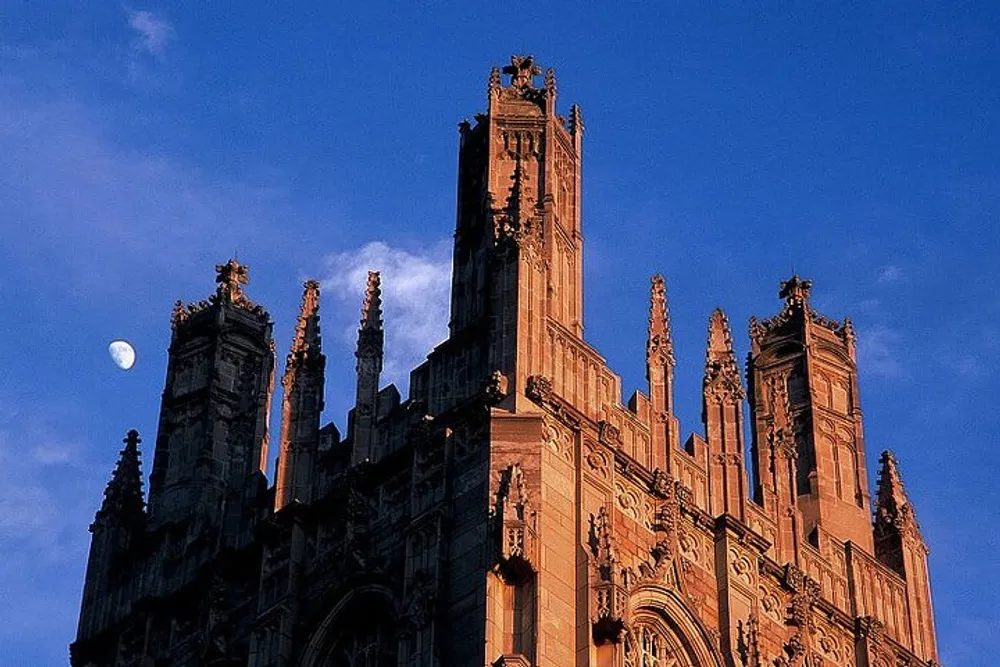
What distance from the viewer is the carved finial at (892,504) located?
59.8 m

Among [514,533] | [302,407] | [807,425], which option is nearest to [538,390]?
[514,533]

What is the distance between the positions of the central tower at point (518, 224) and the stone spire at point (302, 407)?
456 centimetres

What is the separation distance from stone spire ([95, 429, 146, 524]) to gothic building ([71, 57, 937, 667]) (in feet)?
0.18

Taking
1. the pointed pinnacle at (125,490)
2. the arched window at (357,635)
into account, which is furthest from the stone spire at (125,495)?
the arched window at (357,635)

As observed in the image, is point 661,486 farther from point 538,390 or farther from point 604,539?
point 538,390

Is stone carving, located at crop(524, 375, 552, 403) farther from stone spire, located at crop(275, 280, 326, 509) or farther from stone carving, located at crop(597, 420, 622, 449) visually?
stone spire, located at crop(275, 280, 326, 509)

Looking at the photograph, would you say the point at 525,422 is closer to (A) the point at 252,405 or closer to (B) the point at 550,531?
(B) the point at 550,531

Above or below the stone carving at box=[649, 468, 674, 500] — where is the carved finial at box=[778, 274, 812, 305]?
above

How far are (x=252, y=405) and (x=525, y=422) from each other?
1166cm

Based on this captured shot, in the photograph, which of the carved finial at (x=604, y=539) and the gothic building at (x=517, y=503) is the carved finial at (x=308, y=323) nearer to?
the gothic building at (x=517, y=503)

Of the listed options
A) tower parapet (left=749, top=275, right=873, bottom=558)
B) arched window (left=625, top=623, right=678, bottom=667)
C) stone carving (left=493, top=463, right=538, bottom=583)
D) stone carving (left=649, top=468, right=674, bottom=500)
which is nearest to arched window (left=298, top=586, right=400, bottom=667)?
stone carving (left=493, top=463, right=538, bottom=583)

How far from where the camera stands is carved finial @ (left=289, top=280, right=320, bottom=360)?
57.8 m

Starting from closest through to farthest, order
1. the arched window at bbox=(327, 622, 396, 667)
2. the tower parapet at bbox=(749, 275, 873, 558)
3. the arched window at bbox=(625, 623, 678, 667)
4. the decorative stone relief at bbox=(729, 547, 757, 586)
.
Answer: the arched window at bbox=(625, 623, 678, 667) < the arched window at bbox=(327, 622, 396, 667) < the decorative stone relief at bbox=(729, 547, 757, 586) < the tower parapet at bbox=(749, 275, 873, 558)

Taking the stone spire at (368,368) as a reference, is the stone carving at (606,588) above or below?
below
